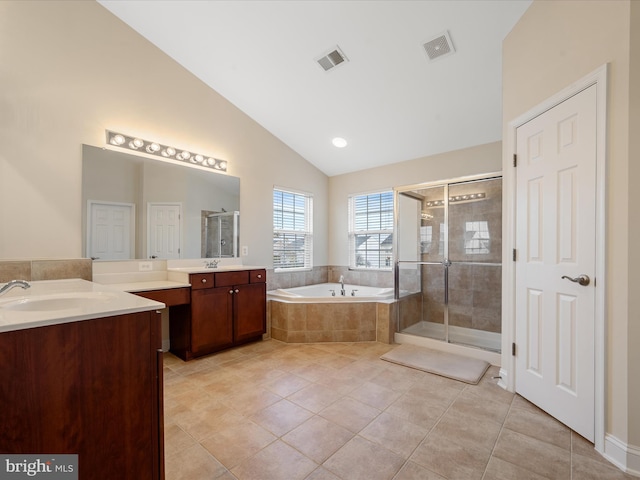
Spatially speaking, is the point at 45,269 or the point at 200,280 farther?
the point at 200,280

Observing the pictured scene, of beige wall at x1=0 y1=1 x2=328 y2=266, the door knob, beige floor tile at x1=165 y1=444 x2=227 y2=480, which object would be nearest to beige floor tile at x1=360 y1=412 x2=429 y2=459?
beige floor tile at x1=165 y1=444 x2=227 y2=480

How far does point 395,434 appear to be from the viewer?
1.78m

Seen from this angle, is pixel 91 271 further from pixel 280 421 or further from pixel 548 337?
pixel 548 337

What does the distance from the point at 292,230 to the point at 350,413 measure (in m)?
2.86

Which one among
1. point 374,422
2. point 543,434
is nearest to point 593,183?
point 543,434

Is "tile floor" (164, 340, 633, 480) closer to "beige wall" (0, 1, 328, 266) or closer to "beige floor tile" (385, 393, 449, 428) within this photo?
"beige floor tile" (385, 393, 449, 428)

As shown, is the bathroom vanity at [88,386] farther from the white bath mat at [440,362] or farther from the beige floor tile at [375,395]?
the white bath mat at [440,362]

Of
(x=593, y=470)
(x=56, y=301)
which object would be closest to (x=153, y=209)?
(x=56, y=301)

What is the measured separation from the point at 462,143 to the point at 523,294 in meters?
→ 2.10

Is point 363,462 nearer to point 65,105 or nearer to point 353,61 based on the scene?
point 353,61

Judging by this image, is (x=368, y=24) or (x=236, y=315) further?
(x=236, y=315)

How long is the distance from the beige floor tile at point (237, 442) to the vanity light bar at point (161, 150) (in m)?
2.61

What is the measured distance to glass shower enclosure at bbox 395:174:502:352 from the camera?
Answer: 3.35 meters

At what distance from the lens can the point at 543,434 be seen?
178cm
